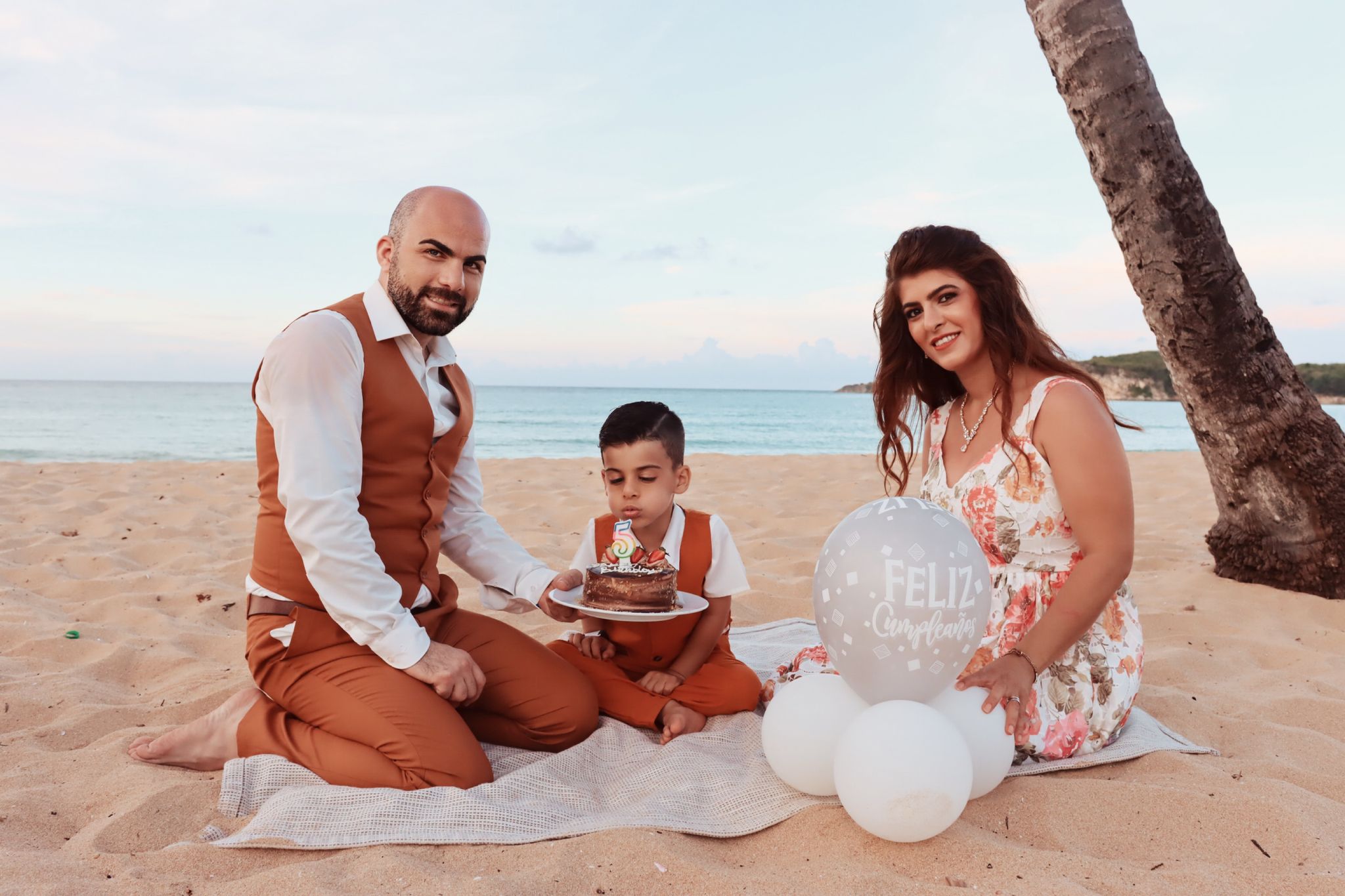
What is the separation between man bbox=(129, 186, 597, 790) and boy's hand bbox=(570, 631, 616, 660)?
0.74 feet

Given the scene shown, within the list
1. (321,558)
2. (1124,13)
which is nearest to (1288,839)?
(321,558)

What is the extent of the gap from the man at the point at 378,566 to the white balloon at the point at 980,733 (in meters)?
1.41

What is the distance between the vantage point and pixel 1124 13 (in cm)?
444

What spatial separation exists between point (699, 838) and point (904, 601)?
86cm

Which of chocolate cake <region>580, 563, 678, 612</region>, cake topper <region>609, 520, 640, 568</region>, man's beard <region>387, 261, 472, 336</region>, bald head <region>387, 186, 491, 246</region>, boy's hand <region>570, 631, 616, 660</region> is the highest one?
bald head <region>387, 186, 491, 246</region>

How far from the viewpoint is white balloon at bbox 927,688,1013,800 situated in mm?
2387

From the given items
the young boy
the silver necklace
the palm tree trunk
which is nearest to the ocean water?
the palm tree trunk

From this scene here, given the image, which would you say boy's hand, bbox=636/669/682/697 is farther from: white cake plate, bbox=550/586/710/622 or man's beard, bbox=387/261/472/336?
man's beard, bbox=387/261/472/336

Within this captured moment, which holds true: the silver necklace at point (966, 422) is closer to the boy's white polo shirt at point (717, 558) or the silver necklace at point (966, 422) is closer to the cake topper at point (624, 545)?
the boy's white polo shirt at point (717, 558)

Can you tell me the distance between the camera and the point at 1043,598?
120 inches

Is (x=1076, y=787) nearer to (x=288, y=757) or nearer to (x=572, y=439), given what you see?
(x=288, y=757)

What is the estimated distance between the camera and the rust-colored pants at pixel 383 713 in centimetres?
277

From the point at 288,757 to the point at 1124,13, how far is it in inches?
197

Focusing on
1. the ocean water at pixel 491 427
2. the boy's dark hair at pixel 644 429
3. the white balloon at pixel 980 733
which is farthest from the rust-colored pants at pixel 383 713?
the ocean water at pixel 491 427
